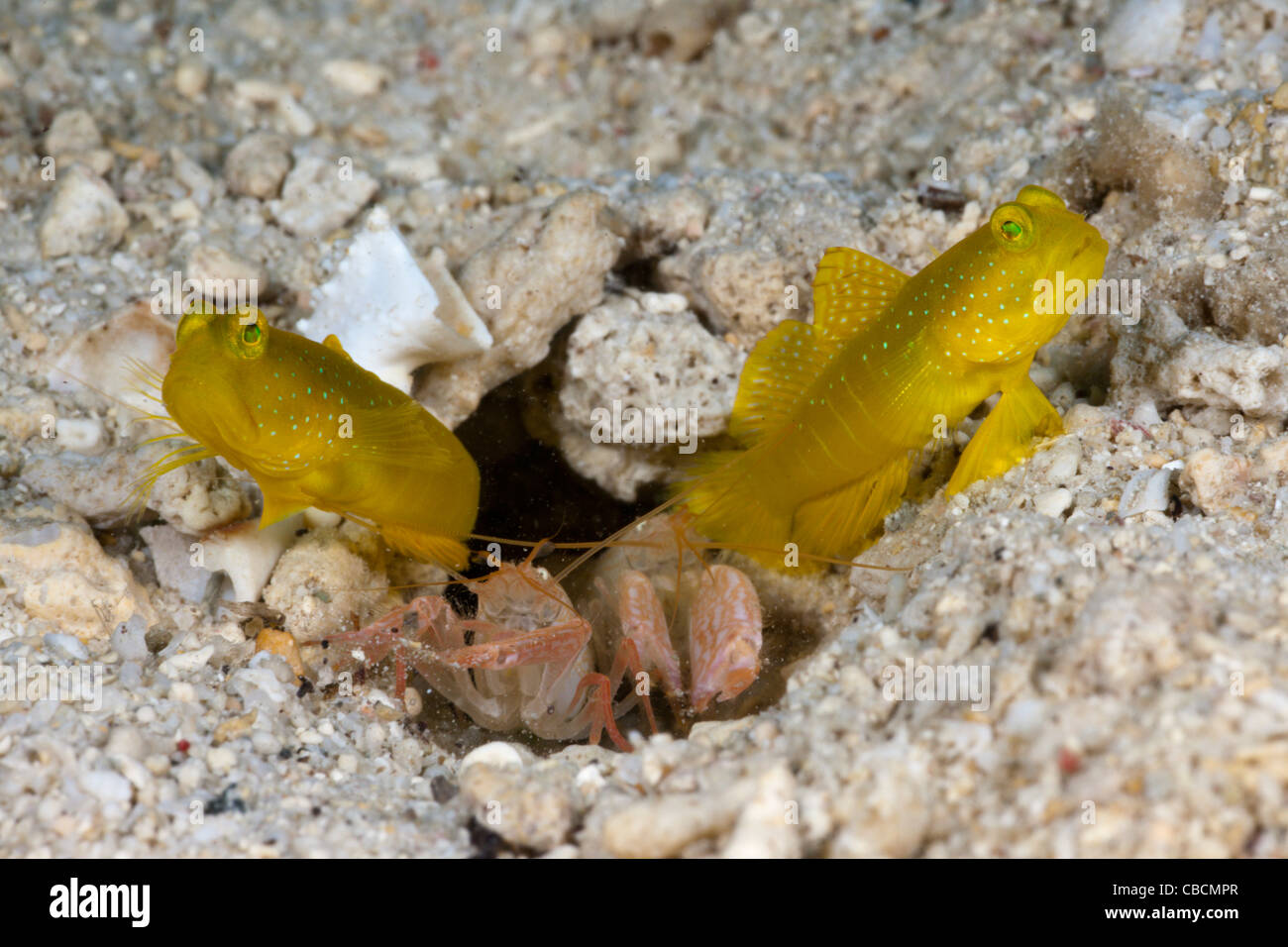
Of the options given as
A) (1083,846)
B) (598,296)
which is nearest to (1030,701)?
(1083,846)

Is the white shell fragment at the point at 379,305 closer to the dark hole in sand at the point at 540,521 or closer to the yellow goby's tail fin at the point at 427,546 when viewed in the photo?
the yellow goby's tail fin at the point at 427,546

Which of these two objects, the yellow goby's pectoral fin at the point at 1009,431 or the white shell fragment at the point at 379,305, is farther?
the white shell fragment at the point at 379,305

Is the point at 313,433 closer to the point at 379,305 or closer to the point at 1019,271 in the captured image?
the point at 379,305

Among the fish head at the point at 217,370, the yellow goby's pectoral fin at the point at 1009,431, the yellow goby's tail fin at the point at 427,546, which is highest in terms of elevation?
the fish head at the point at 217,370

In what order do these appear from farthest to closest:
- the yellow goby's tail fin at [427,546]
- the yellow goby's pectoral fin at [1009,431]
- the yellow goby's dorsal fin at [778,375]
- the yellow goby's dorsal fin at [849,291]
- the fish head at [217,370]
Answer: the yellow goby's tail fin at [427,546], the yellow goby's dorsal fin at [778,375], the yellow goby's dorsal fin at [849,291], the yellow goby's pectoral fin at [1009,431], the fish head at [217,370]

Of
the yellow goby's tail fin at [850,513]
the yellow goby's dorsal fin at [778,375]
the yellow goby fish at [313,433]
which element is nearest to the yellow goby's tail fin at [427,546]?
the yellow goby fish at [313,433]

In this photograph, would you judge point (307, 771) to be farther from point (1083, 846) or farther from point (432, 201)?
point (432, 201)
